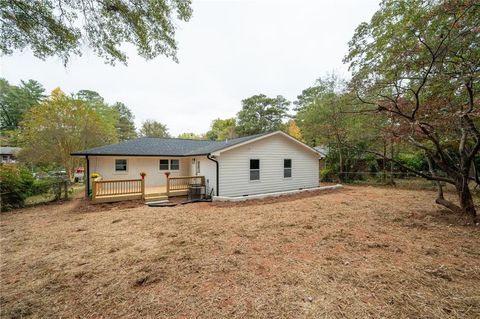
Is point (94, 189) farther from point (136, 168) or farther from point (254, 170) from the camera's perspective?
point (254, 170)

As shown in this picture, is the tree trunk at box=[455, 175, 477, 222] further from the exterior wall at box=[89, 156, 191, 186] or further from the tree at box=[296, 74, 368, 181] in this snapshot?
the exterior wall at box=[89, 156, 191, 186]

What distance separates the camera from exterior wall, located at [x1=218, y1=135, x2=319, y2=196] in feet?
31.4

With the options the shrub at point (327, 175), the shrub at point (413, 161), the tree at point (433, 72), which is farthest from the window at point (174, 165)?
the shrub at point (413, 161)

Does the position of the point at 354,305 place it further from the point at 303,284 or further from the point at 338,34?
the point at 338,34

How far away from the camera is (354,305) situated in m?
2.18

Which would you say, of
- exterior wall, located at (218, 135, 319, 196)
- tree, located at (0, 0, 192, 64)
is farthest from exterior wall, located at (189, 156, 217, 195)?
tree, located at (0, 0, 192, 64)

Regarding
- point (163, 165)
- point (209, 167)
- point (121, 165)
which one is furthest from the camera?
point (163, 165)

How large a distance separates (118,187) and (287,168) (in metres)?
9.11

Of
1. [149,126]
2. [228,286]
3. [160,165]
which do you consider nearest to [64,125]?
[160,165]

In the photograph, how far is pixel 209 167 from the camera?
1002 cm

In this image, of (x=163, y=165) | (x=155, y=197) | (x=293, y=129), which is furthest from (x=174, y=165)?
(x=293, y=129)

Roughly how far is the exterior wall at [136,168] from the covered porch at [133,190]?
2287 millimetres

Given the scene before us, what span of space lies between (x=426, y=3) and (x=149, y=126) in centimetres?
3543

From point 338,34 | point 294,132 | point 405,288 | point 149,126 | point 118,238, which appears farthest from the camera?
point 149,126
